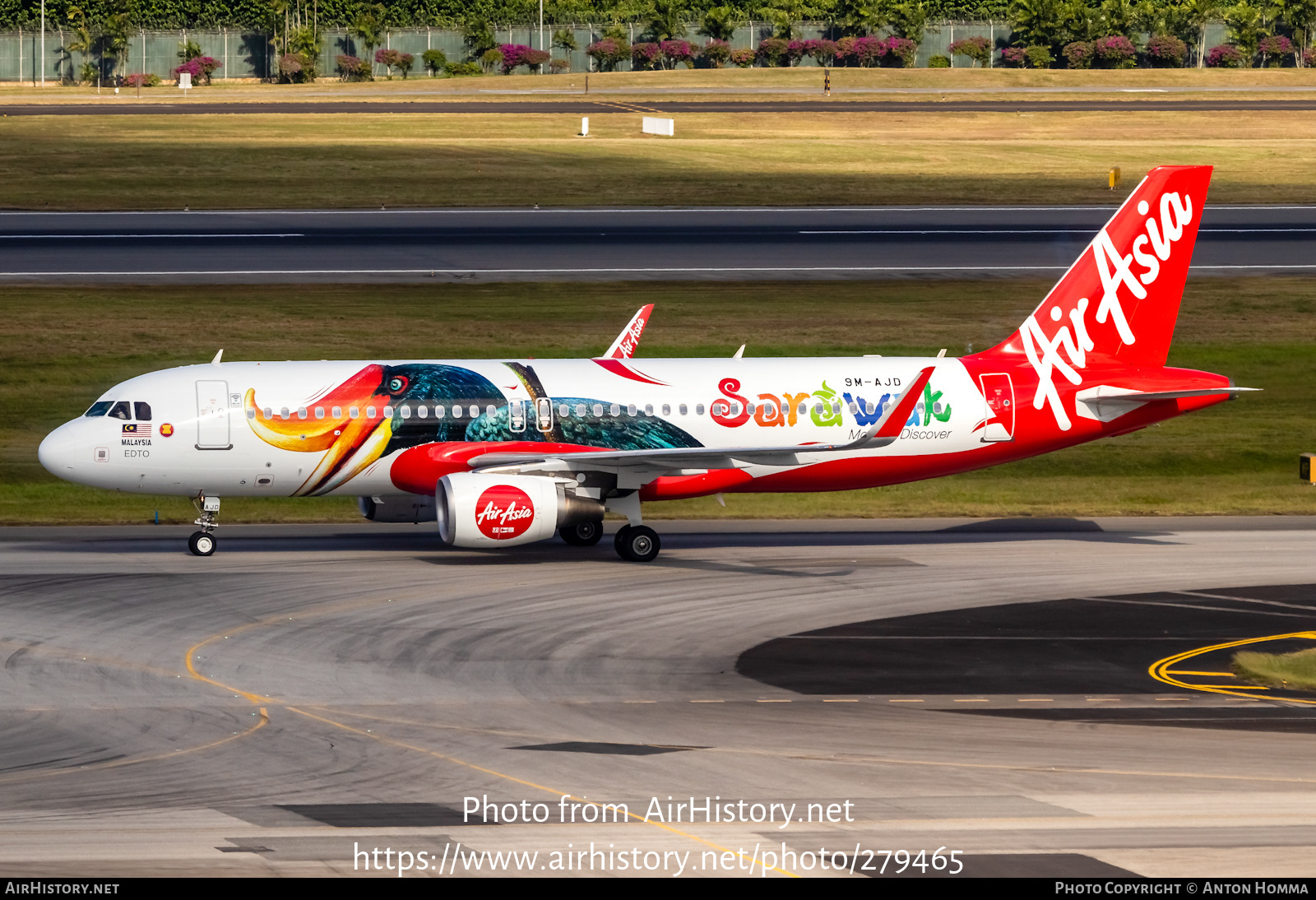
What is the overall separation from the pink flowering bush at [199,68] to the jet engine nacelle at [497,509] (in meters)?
147

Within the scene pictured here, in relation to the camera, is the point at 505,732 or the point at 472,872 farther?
the point at 505,732

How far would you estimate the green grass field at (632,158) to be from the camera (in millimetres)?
95375

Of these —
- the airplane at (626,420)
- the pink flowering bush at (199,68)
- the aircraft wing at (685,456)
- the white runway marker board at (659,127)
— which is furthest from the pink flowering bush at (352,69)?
the aircraft wing at (685,456)

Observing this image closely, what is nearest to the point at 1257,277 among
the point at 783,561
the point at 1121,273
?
the point at 1121,273

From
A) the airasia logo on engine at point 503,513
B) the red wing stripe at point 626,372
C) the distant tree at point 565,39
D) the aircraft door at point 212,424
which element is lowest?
the airasia logo on engine at point 503,513

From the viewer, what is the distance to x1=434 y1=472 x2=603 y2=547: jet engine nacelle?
35.8m

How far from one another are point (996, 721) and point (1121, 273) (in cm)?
1901

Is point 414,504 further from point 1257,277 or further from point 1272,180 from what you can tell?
point 1272,180

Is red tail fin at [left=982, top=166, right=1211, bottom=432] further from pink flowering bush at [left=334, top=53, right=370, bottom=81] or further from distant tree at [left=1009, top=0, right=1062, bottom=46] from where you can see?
distant tree at [left=1009, top=0, right=1062, bottom=46]

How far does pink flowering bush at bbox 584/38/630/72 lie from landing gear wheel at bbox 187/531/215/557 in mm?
147129

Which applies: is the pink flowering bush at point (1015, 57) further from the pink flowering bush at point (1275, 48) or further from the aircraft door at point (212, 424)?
the aircraft door at point (212, 424)

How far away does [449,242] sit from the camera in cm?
7819

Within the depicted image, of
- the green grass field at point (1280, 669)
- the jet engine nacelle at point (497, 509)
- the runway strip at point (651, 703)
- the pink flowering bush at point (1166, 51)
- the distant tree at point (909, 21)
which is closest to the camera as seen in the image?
the runway strip at point (651, 703)

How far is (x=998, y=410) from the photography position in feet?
132
